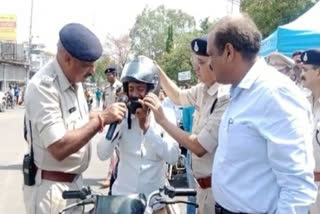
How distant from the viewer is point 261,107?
2385mm

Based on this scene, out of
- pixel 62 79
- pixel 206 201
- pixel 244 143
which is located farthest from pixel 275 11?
pixel 244 143

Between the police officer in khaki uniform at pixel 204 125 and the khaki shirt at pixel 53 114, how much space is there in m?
0.49

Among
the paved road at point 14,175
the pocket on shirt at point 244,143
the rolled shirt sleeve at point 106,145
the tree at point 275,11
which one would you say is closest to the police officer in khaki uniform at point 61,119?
the rolled shirt sleeve at point 106,145

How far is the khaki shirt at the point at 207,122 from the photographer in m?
3.39

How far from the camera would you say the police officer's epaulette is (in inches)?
118

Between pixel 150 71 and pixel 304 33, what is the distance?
4.22m

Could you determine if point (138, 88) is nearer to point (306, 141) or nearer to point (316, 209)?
point (306, 141)

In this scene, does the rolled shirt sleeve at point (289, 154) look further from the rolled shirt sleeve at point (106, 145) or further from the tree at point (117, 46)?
the tree at point (117, 46)

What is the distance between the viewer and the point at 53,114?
9.64ft

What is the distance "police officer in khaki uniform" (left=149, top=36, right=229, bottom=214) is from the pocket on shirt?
2.99ft

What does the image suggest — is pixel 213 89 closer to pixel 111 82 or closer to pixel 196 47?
pixel 196 47

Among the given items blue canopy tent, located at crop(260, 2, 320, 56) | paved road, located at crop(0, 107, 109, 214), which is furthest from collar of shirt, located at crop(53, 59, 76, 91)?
blue canopy tent, located at crop(260, 2, 320, 56)

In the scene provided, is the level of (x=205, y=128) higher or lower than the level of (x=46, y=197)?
higher

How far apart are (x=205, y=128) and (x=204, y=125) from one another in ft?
0.34
